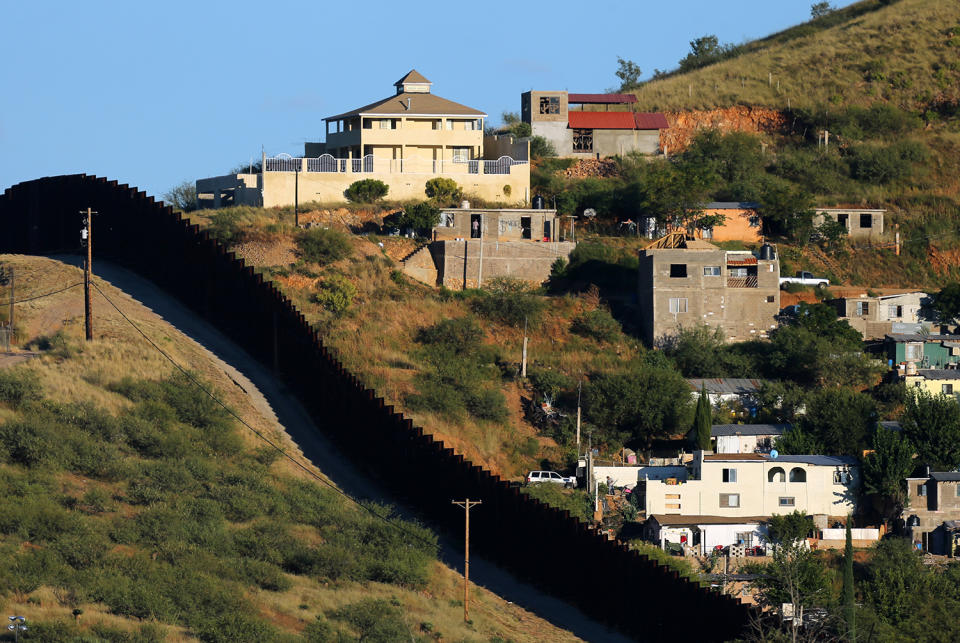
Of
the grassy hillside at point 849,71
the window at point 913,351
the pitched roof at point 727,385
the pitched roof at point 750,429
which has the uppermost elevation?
the grassy hillside at point 849,71

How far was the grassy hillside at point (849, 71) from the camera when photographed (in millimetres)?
102062

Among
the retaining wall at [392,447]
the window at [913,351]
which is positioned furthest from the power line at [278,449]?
the window at [913,351]

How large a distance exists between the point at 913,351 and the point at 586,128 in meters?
25.1

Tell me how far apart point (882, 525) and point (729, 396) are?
8.79 m

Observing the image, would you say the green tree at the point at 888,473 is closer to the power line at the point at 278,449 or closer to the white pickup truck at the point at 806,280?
the white pickup truck at the point at 806,280

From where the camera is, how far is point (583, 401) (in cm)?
6812

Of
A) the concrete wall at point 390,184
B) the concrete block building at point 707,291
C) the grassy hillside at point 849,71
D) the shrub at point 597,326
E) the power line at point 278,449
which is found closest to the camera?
the power line at point 278,449

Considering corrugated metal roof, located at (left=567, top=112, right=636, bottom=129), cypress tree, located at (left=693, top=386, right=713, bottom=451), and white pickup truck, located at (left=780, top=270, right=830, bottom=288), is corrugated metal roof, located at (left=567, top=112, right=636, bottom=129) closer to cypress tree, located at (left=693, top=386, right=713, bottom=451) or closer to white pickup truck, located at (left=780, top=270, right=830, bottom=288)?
white pickup truck, located at (left=780, top=270, right=830, bottom=288)

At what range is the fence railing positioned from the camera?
83.1 metres

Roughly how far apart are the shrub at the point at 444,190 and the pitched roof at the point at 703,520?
23725 millimetres


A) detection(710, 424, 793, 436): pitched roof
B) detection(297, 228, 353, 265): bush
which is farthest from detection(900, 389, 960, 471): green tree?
detection(297, 228, 353, 265): bush

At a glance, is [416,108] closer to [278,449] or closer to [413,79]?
[413,79]

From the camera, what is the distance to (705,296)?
73938 millimetres

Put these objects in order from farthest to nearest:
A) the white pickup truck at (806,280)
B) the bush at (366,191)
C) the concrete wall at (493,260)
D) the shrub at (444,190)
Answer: the shrub at (444,190)
the bush at (366,191)
the white pickup truck at (806,280)
the concrete wall at (493,260)
